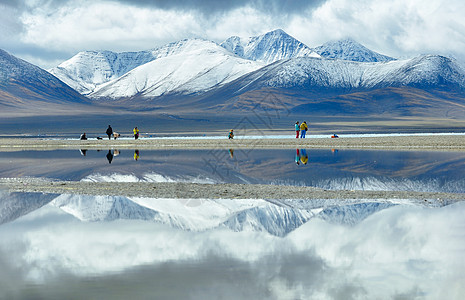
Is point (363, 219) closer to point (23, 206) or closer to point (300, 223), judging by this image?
point (300, 223)

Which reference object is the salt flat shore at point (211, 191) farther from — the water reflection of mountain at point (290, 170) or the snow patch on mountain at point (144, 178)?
the water reflection of mountain at point (290, 170)

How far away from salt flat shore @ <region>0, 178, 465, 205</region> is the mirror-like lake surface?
34.1 inches

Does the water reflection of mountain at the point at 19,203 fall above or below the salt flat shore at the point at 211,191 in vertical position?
below

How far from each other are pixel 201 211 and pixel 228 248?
467 cm

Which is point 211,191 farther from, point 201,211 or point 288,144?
point 288,144

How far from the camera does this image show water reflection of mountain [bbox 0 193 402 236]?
1451cm

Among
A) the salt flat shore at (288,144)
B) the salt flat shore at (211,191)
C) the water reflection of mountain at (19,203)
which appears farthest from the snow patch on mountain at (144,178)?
the salt flat shore at (288,144)

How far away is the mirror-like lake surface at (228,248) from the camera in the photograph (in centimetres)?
934

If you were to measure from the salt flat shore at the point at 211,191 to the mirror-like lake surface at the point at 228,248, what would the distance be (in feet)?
2.84

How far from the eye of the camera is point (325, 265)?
10.6 metres

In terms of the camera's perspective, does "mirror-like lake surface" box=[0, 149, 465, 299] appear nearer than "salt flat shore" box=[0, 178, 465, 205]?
Yes

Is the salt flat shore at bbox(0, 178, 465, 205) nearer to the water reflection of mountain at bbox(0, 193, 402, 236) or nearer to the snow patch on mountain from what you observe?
the water reflection of mountain at bbox(0, 193, 402, 236)

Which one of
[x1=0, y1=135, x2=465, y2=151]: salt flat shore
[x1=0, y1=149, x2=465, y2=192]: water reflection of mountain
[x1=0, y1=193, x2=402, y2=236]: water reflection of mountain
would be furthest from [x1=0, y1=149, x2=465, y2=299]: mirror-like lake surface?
[x1=0, y1=135, x2=465, y2=151]: salt flat shore

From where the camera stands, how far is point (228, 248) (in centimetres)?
1195
